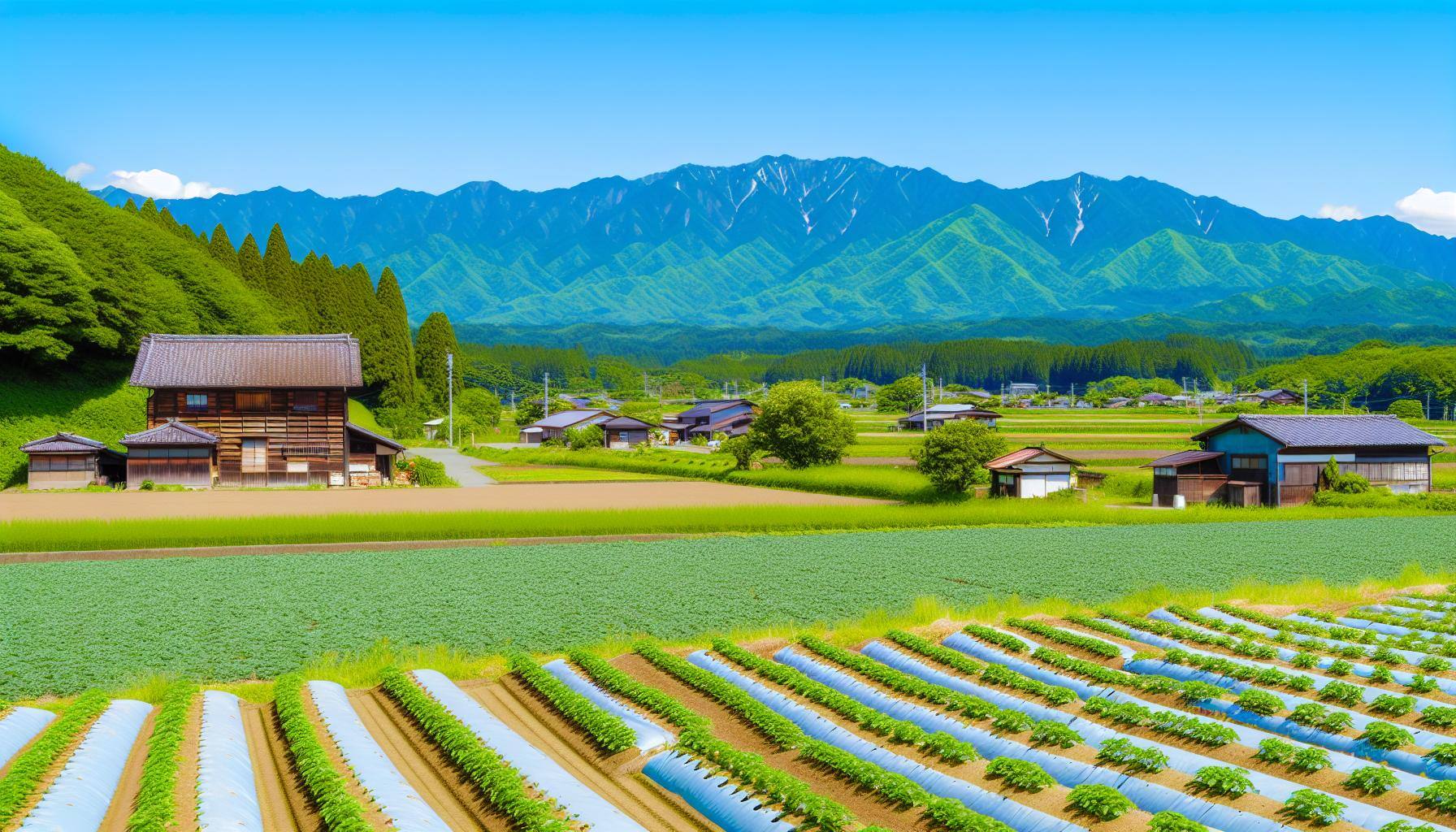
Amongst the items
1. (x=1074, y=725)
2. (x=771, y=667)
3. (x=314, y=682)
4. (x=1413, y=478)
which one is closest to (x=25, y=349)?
(x=314, y=682)

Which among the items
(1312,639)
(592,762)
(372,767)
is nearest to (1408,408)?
(1312,639)

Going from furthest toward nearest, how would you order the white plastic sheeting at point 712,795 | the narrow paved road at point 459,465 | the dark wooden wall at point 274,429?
the narrow paved road at point 459,465
the dark wooden wall at point 274,429
the white plastic sheeting at point 712,795

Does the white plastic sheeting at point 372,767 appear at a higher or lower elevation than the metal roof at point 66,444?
lower

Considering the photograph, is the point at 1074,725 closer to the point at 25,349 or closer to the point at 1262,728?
the point at 1262,728

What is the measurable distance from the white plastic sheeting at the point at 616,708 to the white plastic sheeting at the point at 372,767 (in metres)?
2.48

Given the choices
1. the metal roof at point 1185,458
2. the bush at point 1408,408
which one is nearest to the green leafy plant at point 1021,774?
the metal roof at point 1185,458

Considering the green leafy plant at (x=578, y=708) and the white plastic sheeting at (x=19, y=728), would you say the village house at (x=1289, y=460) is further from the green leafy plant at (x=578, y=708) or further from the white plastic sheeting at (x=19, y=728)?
the white plastic sheeting at (x=19, y=728)

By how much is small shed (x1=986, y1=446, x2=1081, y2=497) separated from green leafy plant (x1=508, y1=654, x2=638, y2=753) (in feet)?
97.6

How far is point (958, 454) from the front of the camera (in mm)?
40406

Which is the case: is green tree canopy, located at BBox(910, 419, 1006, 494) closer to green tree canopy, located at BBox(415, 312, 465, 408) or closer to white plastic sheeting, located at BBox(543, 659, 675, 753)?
white plastic sheeting, located at BBox(543, 659, 675, 753)

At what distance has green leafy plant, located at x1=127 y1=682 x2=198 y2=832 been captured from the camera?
8969 mm

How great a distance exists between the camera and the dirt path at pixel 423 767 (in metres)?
10.1

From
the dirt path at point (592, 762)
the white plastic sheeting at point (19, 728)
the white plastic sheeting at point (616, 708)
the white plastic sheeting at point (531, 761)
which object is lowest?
the dirt path at point (592, 762)

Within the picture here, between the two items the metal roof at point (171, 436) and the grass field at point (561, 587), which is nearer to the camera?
the grass field at point (561, 587)
